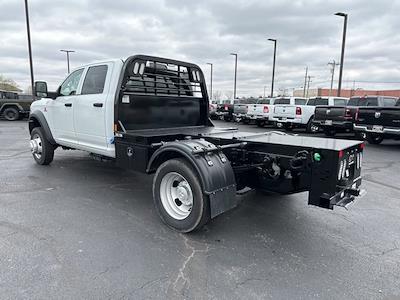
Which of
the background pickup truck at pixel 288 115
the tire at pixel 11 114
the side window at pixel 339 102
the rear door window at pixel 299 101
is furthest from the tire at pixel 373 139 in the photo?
the tire at pixel 11 114

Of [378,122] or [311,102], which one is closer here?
[378,122]

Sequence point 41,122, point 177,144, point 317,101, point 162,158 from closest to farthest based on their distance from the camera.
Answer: point 177,144 → point 162,158 → point 41,122 → point 317,101

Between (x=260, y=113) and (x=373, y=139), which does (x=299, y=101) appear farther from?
(x=373, y=139)

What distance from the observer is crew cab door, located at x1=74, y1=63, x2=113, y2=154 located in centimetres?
523

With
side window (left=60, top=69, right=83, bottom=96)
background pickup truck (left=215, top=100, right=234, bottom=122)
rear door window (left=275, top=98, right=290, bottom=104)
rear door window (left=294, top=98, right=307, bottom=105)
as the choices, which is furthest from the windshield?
side window (left=60, top=69, right=83, bottom=96)

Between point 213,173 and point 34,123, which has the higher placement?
point 34,123

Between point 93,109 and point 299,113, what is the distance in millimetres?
12720

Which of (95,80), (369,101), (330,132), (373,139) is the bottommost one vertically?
(373,139)

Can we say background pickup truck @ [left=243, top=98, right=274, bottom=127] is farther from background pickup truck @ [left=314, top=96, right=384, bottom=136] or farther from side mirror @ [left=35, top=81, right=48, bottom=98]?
side mirror @ [left=35, top=81, right=48, bottom=98]

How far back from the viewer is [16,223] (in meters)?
4.14

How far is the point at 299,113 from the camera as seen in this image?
16109 mm

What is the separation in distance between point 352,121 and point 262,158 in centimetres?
1026

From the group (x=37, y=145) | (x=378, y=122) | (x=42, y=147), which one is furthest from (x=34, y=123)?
(x=378, y=122)

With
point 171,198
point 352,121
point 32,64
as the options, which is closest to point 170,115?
point 171,198
